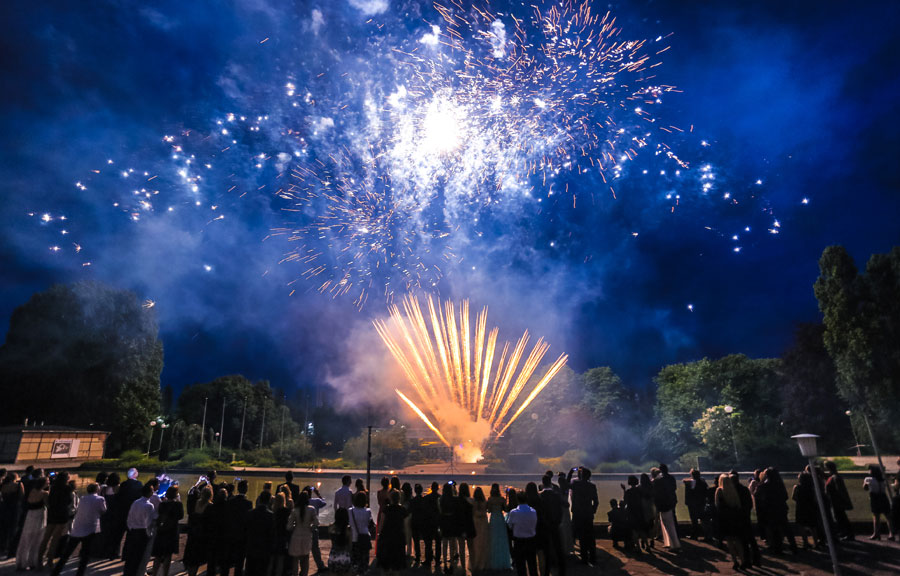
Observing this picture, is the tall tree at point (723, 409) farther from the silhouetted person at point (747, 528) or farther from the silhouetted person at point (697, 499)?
the silhouetted person at point (747, 528)

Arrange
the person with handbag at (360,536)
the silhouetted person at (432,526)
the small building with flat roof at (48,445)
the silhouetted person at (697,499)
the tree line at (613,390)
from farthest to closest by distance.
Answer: the tree line at (613,390)
the small building with flat roof at (48,445)
the silhouetted person at (697,499)
the silhouetted person at (432,526)
the person with handbag at (360,536)

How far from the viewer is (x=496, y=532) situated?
10.4m

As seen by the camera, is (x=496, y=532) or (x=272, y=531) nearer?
(x=272, y=531)

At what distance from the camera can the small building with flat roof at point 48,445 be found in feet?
124

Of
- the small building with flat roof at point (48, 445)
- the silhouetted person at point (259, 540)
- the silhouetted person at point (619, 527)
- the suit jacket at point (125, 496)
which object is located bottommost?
the silhouetted person at point (619, 527)

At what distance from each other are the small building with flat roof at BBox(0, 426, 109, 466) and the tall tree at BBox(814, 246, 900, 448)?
229ft

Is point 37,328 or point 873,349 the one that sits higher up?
point 37,328

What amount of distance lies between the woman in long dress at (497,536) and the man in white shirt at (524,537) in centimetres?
183

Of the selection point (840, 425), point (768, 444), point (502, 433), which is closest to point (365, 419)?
point (502, 433)

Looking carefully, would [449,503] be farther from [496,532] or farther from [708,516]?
[708,516]

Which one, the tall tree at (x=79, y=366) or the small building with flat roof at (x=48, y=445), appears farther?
the tall tree at (x=79, y=366)

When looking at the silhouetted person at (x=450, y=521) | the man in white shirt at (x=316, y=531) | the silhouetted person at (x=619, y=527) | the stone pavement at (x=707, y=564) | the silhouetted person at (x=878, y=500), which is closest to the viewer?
the stone pavement at (x=707, y=564)

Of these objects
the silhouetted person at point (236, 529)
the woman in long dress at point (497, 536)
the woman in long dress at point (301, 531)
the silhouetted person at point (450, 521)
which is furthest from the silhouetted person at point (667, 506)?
the silhouetted person at point (236, 529)

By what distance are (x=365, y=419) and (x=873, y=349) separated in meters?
61.1
